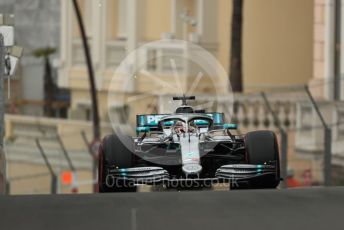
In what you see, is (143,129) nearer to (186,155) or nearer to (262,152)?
(186,155)

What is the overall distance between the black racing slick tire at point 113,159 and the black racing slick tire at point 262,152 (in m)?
1.33

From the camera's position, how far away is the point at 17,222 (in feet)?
43.4

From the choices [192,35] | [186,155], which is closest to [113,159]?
[186,155]

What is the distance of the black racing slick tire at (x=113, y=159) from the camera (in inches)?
656

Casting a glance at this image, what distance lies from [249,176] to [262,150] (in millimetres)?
327

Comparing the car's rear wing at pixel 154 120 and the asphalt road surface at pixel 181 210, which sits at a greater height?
the car's rear wing at pixel 154 120

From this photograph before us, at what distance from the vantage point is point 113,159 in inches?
658

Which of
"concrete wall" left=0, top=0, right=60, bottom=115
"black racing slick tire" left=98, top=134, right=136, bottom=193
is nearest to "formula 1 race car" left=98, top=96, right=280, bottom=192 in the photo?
"black racing slick tire" left=98, top=134, right=136, bottom=193

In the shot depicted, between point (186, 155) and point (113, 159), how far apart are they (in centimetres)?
96

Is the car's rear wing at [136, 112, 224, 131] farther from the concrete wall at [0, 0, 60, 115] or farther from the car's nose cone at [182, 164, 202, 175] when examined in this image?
the concrete wall at [0, 0, 60, 115]

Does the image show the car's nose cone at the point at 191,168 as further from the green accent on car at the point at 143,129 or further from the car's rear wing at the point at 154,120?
the green accent on car at the point at 143,129

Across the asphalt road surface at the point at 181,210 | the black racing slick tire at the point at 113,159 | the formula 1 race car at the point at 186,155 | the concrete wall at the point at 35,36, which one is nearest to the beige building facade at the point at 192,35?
the concrete wall at the point at 35,36

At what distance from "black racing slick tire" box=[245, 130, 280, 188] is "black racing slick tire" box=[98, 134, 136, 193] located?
1331 millimetres

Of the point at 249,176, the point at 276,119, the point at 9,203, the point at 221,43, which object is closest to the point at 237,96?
the point at 276,119
